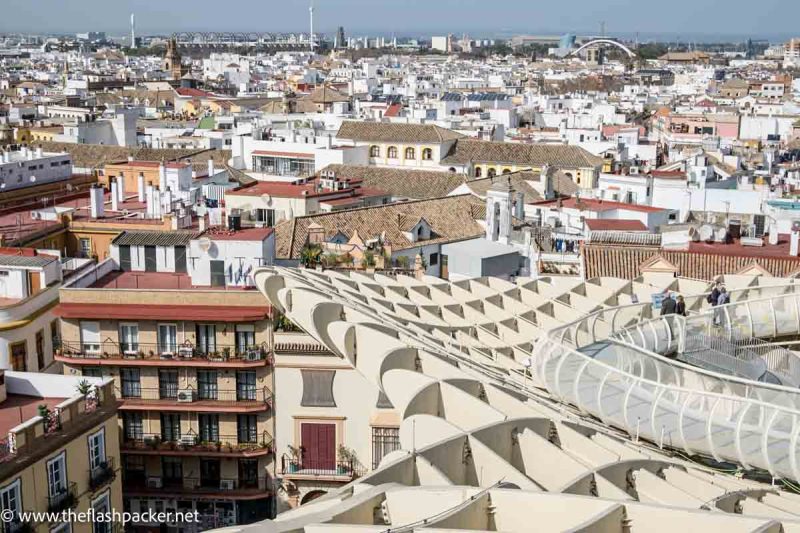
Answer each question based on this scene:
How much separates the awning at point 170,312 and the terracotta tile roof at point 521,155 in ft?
100

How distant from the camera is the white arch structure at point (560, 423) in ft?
30.6

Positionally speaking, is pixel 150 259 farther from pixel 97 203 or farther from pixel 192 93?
pixel 192 93

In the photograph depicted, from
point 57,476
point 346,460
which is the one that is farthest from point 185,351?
point 57,476

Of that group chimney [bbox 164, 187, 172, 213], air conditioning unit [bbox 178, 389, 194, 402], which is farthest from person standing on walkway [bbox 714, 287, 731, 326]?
chimney [bbox 164, 187, 172, 213]

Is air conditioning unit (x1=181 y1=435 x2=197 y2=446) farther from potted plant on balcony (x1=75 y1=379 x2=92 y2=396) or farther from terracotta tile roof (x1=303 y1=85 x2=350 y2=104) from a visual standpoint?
terracotta tile roof (x1=303 y1=85 x2=350 y2=104)

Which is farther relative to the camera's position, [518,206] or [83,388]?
[518,206]

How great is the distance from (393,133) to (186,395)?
34.3m

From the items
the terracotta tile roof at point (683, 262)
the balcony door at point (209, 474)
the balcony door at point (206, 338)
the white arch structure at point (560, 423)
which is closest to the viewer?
the white arch structure at point (560, 423)

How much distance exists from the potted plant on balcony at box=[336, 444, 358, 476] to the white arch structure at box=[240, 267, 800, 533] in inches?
164

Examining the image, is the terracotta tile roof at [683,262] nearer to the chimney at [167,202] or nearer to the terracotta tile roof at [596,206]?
the terracotta tile roof at [596,206]

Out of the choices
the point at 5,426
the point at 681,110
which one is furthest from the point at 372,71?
the point at 5,426

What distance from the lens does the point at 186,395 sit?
21.8 metres

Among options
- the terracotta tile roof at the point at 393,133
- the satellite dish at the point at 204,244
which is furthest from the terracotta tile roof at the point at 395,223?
the terracotta tile roof at the point at 393,133

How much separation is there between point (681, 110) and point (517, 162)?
35.7 m
